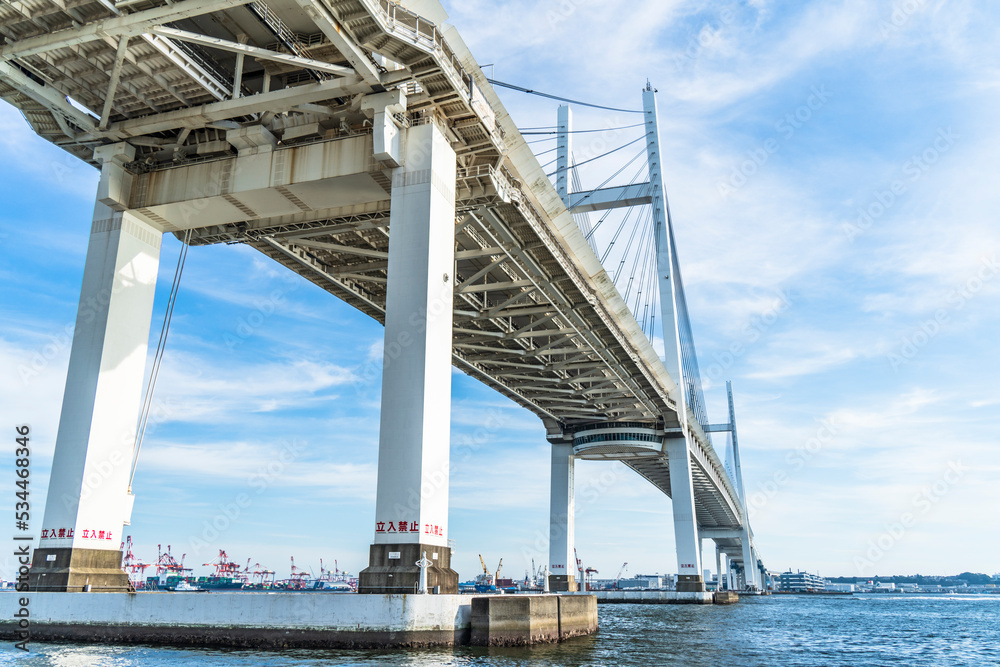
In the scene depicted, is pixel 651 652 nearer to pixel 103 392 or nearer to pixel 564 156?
pixel 103 392

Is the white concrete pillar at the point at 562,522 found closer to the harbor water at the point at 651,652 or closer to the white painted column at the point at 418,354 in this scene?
the harbor water at the point at 651,652

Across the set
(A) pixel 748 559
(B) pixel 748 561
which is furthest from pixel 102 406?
(B) pixel 748 561

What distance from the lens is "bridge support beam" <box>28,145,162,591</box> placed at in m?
21.0

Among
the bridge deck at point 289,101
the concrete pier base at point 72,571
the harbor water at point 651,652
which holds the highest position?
the bridge deck at point 289,101

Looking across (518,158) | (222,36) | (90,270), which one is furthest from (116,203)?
(518,158)

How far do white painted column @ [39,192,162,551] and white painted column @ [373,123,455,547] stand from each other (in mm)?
8961

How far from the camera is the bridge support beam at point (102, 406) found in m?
21.0

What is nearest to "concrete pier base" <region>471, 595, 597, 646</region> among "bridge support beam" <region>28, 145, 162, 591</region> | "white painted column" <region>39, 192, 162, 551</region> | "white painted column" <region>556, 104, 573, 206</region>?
"bridge support beam" <region>28, 145, 162, 591</region>

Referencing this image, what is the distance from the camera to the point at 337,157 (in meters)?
23.7

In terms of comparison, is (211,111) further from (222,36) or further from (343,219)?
(343,219)

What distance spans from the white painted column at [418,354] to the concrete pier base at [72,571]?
8674 mm

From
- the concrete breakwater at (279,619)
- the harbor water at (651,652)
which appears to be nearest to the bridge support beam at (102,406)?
the concrete breakwater at (279,619)

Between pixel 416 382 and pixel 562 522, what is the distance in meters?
51.7

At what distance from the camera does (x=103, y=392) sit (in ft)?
73.5
